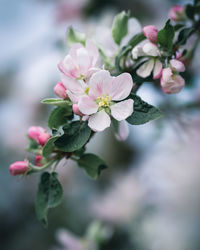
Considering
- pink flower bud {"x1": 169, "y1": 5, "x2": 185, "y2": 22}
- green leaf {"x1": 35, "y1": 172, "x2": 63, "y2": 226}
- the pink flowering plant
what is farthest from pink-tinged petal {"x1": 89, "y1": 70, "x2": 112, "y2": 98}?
pink flower bud {"x1": 169, "y1": 5, "x2": 185, "y2": 22}

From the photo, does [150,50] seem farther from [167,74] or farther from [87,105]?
[87,105]

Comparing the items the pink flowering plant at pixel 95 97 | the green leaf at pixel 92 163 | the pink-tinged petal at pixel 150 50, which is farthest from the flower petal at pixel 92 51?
the green leaf at pixel 92 163

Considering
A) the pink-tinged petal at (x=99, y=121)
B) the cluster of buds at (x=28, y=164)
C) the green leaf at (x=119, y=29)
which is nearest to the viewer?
the pink-tinged petal at (x=99, y=121)

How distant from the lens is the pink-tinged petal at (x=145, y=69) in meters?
0.83

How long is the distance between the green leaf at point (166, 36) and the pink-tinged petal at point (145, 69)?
0.04 metres

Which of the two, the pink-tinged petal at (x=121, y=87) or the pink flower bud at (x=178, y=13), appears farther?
the pink flower bud at (x=178, y=13)

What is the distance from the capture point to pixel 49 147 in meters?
0.77

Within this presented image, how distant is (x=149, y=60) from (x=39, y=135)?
29 cm

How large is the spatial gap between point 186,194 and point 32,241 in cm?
103

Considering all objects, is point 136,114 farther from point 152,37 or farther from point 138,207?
point 138,207

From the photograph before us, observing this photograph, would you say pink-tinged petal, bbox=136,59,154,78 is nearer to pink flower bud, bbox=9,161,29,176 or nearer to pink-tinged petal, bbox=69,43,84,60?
pink-tinged petal, bbox=69,43,84,60

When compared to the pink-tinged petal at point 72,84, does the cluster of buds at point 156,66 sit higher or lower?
lower

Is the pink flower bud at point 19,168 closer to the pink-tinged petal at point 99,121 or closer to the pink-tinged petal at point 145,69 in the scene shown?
the pink-tinged petal at point 99,121

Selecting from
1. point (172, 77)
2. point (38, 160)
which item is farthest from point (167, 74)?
point (38, 160)
